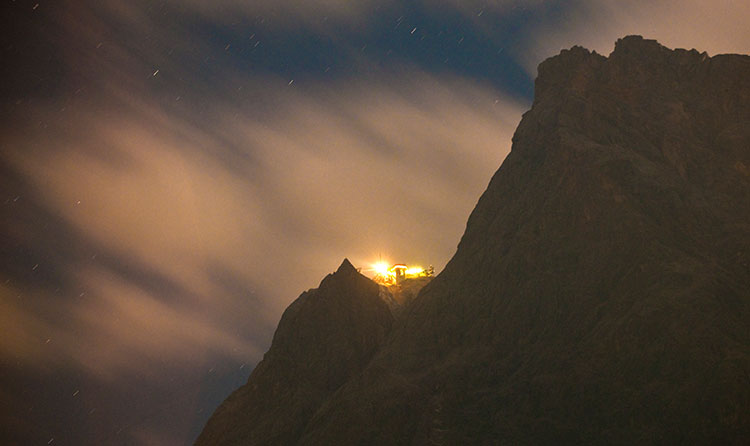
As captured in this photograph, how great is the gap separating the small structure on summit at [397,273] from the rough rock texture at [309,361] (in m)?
34.3

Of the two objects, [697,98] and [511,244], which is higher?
[697,98]

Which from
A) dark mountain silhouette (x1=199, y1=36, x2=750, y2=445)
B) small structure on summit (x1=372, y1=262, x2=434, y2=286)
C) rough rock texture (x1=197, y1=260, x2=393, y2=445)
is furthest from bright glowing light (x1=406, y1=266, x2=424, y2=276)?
dark mountain silhouette (x1=199, y1=36, x2=750, y2=445)

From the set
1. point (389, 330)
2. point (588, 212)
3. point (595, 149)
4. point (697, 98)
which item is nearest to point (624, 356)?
point (588, 212)

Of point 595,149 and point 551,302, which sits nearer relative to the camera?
point 551,302

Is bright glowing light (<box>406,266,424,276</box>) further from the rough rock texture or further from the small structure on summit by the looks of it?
the rough rock texture

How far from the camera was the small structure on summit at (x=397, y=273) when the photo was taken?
144 metres

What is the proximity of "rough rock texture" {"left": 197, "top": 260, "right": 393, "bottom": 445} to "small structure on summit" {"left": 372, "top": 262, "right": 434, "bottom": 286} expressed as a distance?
34331mm

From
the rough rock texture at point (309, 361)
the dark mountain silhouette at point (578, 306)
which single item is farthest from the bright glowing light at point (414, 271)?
the dark mountain silhouette at point (578, 306)

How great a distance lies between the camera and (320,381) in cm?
9512

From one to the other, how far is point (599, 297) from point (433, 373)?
2360 cm

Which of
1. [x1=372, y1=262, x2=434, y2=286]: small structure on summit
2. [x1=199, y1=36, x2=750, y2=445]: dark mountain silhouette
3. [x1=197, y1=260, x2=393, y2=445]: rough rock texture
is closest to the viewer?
[x1=199, y1=36, x2=750, y2=445]: dark mountain silhouette

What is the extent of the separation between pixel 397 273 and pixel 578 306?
7278 centimetres

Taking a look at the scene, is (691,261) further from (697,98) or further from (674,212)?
(697,98)

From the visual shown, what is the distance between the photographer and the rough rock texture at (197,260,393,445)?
303ft
